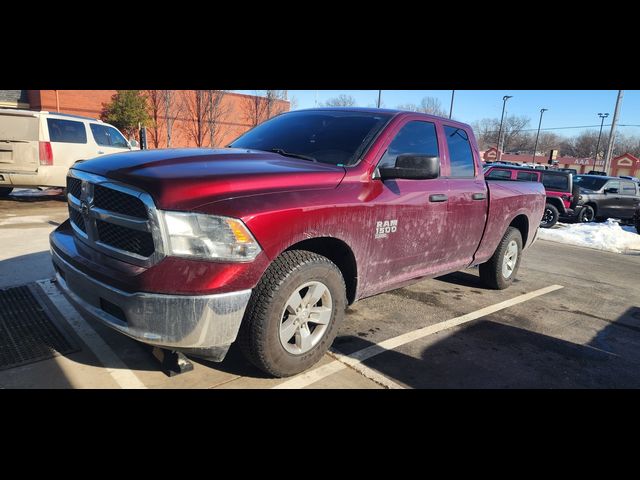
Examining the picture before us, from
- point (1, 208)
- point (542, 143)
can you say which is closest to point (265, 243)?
point (1, 208)

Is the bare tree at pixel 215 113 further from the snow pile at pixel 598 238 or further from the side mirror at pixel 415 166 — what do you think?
the side mirror at pixel 415 166

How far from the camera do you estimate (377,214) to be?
330 centimetres

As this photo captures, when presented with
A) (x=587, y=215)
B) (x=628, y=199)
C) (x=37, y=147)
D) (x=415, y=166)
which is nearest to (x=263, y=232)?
(x=415, y=166)

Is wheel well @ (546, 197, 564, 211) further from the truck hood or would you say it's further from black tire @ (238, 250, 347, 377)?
black tire @ (238, 250, 347, 377)

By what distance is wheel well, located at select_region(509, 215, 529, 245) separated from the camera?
5.61 meters

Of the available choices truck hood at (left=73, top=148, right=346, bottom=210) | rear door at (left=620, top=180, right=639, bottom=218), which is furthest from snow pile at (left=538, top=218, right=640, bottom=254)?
truck hood at (left=73, top=148, right=346, bottom=210)

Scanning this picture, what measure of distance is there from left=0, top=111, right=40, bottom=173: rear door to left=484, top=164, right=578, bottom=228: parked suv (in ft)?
38.9

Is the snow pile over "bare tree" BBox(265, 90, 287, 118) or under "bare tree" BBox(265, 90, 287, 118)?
Result: under

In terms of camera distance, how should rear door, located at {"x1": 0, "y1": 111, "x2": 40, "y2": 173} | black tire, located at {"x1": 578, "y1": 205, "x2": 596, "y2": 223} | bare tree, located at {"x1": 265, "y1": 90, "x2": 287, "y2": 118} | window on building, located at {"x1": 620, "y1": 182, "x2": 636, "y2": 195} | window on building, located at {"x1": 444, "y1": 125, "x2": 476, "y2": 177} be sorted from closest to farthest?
window on building, located at {"x1": 444, "y1": 125, "x2": 476, "y2": 177}, rear door, located at {"x1": 0, "y1": 111, "x2": 40, "y2": 173}, black tire, located at {"x1": 578, "y1": 205, "x2": 596, "y2": 223}, window on building, located at {"x1": 620, "y1": 182, "x2": 636, "y2": 195}, bare tree, located at {"x1": 265, "y1": 90, "x2": 287, "y2": 118}

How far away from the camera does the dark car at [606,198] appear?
14.4 meters

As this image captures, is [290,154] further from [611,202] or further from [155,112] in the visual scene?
[155,112]

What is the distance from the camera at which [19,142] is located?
902cm
